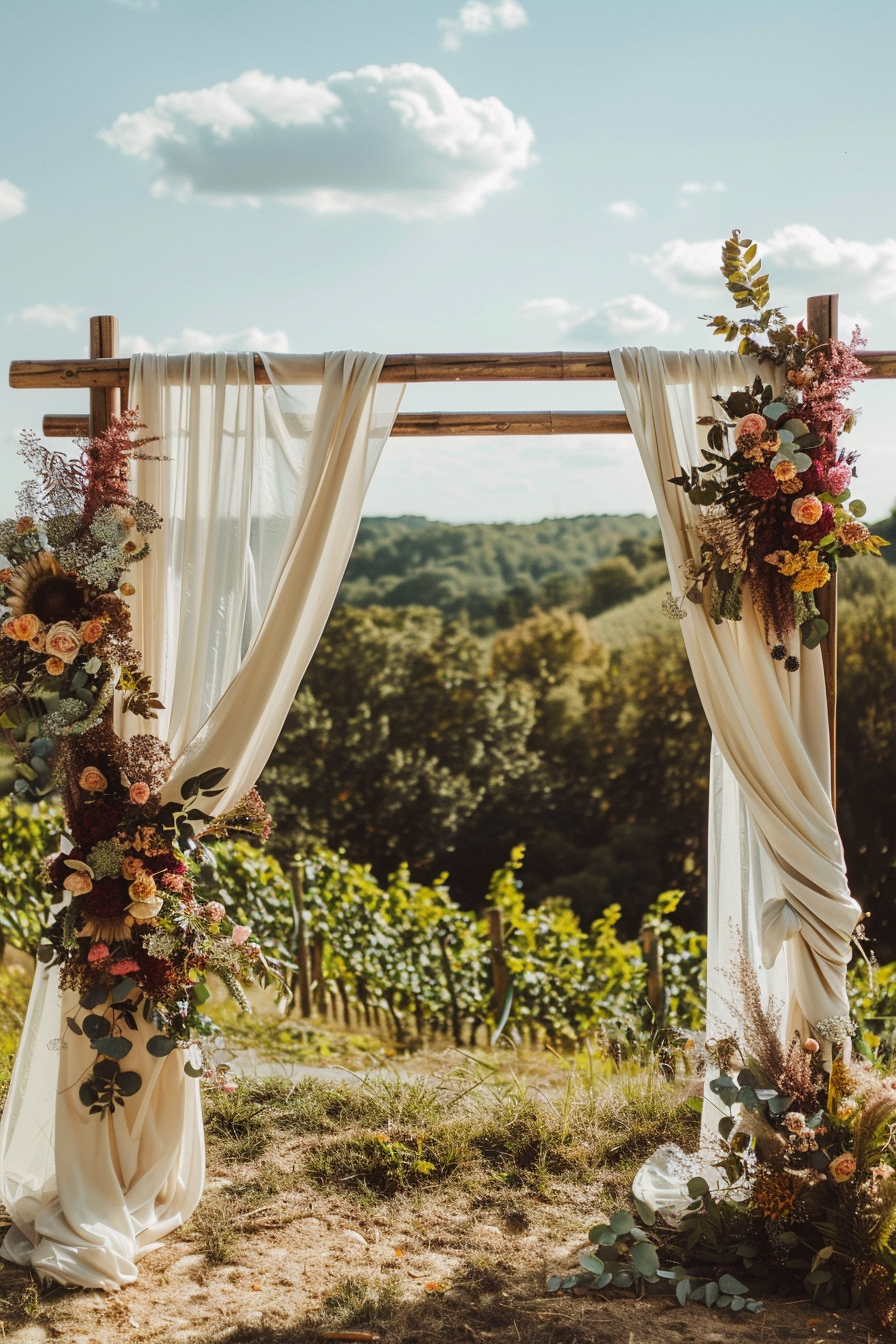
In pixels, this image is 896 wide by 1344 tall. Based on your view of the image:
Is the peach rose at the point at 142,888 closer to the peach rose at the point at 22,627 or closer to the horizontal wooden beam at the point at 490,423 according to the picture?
the peach rose at the point at 22,627

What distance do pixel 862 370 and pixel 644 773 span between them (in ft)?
29.3

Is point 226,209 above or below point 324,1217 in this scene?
above

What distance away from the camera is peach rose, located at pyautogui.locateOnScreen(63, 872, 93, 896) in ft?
8.46

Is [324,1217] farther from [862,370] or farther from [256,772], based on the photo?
[862,370]

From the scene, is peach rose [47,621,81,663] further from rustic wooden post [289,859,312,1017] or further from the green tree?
the green tree

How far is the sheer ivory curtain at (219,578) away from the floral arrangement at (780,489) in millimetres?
901

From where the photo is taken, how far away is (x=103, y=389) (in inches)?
113

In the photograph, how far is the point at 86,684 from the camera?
2.64m

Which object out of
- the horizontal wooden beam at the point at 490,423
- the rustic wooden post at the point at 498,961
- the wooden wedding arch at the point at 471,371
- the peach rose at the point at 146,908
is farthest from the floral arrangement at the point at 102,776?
the rustic wooden post at the point at 498,961

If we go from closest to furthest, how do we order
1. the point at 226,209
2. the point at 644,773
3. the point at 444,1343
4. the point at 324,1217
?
the point at 444,1343 < the point at 324,1217 < the point at 226,209 < the point at 644,773

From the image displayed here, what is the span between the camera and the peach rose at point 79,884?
8.46 feet

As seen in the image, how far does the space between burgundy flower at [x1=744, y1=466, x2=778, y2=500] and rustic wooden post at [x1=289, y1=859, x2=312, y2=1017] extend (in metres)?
3.45

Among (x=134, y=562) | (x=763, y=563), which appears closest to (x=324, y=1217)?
(x=134, y=562)

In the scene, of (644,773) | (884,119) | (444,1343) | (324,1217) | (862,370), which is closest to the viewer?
(444,1343)
